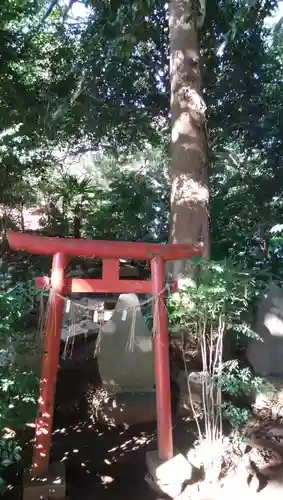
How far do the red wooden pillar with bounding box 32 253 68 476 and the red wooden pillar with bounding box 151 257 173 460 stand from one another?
2.54 feet

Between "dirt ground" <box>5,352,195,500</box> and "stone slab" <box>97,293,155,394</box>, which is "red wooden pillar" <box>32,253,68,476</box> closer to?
"dirt ground" <box>5,352,195,500</box>

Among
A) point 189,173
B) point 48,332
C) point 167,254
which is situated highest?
point 189,173

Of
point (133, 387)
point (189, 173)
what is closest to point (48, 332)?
point (133, 387)

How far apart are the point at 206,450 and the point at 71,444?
1.51m

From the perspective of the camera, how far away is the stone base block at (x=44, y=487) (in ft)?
9.27

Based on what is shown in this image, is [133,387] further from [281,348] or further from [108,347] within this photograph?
[281,348]

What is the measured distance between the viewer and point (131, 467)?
3.65 metres

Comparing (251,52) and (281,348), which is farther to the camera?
(251,52)

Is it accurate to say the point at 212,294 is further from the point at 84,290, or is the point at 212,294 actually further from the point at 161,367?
the point at 84,290

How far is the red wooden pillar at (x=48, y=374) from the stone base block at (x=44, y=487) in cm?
6

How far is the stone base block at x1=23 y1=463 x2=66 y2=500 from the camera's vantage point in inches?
111

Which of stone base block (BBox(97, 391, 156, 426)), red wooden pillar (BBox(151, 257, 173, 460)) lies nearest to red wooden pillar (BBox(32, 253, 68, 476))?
red wooden pillar (BBox(151, 257, 173, 460))

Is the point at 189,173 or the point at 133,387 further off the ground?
the point at 189,173

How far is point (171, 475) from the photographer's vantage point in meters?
3.08
